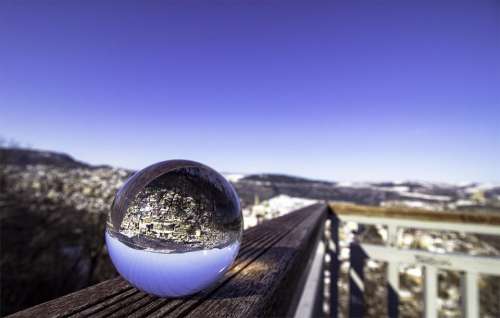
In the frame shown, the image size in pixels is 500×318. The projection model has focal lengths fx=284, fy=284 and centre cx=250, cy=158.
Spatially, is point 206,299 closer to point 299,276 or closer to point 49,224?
point 299,276

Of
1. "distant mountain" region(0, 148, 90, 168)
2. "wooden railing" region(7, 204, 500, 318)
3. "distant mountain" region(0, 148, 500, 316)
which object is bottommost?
"distant mountain" region(0, 148, 500, 316)

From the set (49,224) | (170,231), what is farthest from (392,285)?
(49,224)

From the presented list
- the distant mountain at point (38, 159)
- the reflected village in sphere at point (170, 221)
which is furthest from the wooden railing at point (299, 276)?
the distant mountain at point (38, 159)

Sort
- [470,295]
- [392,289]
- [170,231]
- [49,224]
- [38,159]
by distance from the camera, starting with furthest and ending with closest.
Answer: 1. [38,159]
2. [49,224]
3. [392,289]
4. [470,295]
5. [170,231]

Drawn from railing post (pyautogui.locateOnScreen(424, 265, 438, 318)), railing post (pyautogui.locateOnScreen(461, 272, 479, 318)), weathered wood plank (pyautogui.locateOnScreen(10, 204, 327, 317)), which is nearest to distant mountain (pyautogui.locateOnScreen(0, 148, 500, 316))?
railing post (pyautogui.locateOnScreen(424, 265, 438, 318))

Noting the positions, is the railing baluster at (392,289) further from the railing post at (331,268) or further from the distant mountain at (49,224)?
the distant mountain at (49,224)

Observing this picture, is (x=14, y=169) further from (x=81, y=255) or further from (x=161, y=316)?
(x=161, y=316)

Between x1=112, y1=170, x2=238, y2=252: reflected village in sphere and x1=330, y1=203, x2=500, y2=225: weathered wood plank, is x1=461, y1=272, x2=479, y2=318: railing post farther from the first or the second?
x1=112, y1=170, x2=238, y2=252: reflected village in sphere
